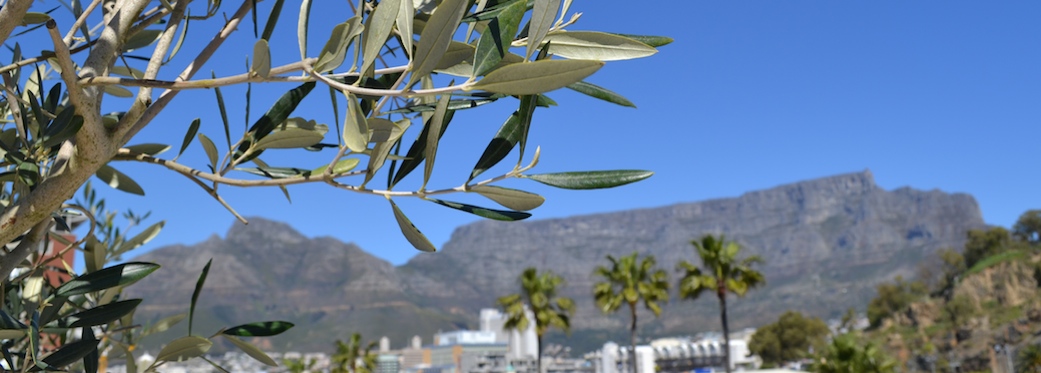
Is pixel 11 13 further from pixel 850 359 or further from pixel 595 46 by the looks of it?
pixel 850 359

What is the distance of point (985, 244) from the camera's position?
3573 inches

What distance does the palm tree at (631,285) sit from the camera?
2791 centimetres

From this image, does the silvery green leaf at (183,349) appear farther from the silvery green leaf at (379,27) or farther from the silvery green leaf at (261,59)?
the silvery green leaf at (379,27)

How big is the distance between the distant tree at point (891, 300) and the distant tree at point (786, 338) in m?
8.40

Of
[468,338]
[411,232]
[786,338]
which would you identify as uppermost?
[468,338]

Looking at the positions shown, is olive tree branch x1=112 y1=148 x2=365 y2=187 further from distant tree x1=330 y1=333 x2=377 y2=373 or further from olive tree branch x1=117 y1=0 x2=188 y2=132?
distant tree x1=330 y1=333 x2=377 y2=373

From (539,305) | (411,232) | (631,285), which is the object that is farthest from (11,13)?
(539,305)

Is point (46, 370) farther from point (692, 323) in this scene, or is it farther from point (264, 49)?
point (692, 323)

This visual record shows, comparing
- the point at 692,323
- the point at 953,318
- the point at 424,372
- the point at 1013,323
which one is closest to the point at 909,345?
the point at 953,318

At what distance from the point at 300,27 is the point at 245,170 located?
0.49 metres

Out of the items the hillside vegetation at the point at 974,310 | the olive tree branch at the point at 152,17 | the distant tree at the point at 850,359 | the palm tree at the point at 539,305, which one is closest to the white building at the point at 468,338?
the hillside vegetation at the point at 974,310

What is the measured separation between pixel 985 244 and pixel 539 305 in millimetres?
78989

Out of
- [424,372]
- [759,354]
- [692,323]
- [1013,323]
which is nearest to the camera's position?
[1013,323]

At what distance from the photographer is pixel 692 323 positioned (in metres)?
187
